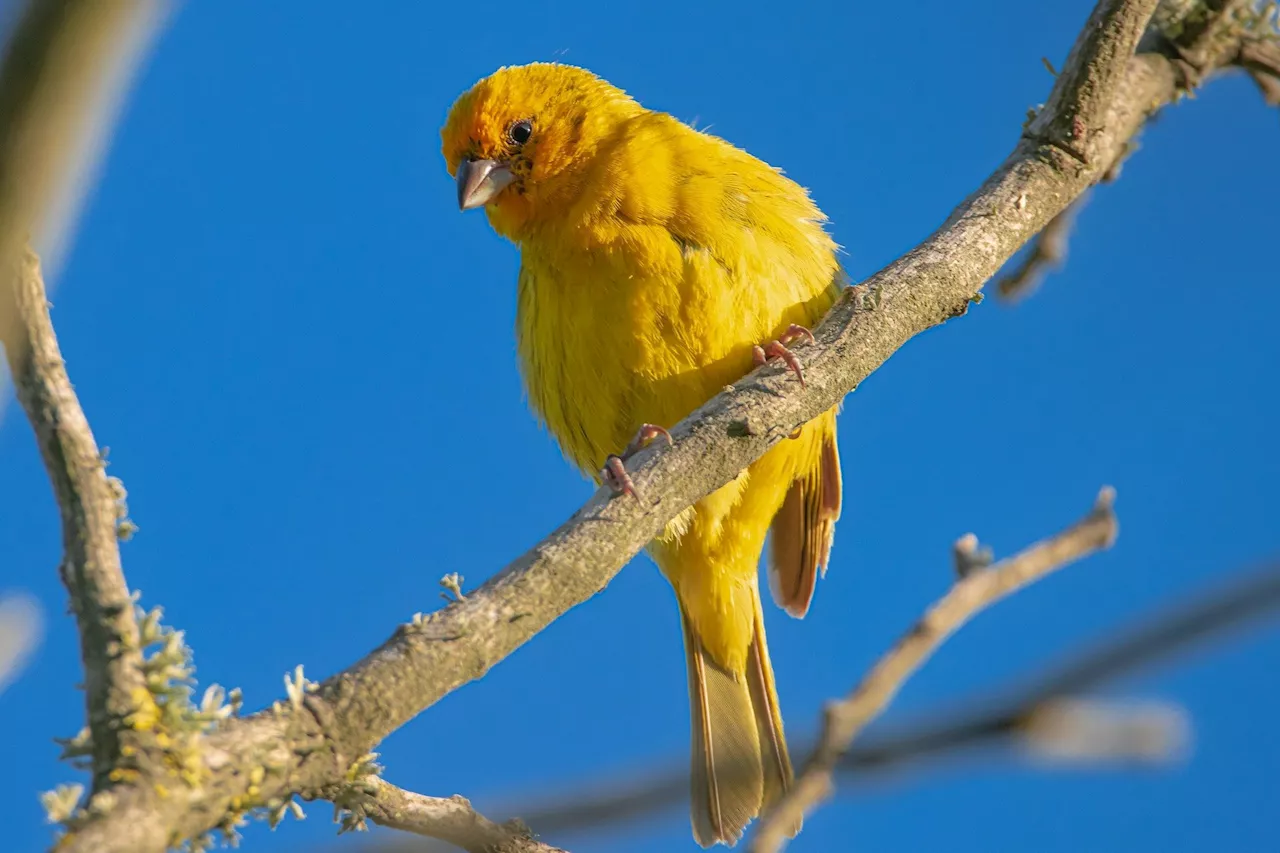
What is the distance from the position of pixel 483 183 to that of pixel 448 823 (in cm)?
271

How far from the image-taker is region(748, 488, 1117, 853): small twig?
39.8 inches

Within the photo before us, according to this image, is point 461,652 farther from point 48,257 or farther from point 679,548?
point 679,548

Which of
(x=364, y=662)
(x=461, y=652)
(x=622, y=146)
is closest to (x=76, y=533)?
(x=364, y=662)

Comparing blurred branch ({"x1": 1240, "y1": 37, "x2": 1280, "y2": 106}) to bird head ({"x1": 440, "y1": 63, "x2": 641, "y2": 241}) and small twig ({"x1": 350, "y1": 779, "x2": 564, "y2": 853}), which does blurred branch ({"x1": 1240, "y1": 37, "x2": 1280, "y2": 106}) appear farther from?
small twig ({"x1": 350, "y1": 779, "x2": 564, "y2": 853})

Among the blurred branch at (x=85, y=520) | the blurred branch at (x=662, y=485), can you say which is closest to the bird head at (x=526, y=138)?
the blurred branch at (x=662, y=485)

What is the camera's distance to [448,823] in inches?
90.5

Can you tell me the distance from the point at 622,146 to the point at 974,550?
10.8 feet

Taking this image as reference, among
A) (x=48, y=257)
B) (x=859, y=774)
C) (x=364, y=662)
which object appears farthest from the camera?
(x=364, y=662)

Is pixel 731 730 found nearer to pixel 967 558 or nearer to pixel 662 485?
pixel 662 485

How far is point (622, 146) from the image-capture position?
432 cm

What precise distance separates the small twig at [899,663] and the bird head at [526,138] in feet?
10.7

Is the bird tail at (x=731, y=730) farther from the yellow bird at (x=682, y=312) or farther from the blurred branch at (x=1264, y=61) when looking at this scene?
the blurred branch at (x=1264, y=61)

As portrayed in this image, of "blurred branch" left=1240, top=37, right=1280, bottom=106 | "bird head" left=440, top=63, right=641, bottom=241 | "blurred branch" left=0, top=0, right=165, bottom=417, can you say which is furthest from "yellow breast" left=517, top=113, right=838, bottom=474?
"blurred branch" left=0, top=0, right=165, bottom=417

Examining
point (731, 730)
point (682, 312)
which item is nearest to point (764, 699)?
point (731, 730)
